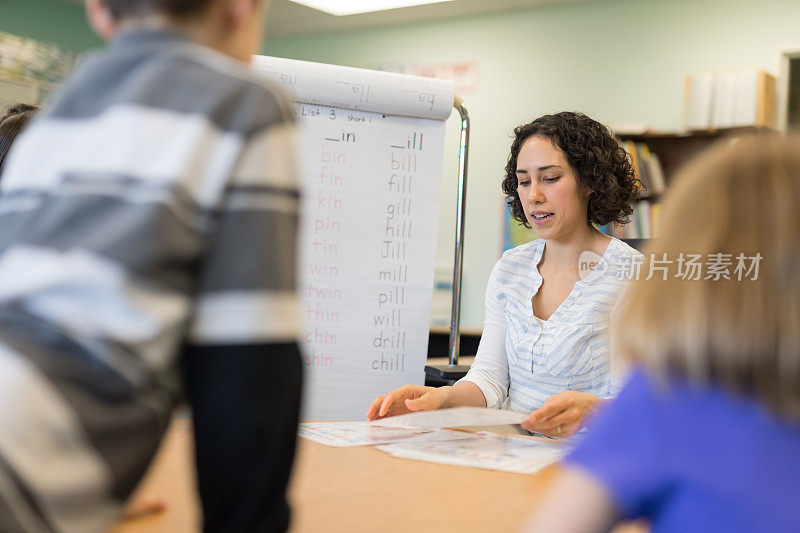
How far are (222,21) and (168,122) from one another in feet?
0.38

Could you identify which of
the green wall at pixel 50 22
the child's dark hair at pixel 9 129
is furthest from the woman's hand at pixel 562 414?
the green wall at pixel 50 22

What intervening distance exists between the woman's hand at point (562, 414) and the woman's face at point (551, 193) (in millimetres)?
633

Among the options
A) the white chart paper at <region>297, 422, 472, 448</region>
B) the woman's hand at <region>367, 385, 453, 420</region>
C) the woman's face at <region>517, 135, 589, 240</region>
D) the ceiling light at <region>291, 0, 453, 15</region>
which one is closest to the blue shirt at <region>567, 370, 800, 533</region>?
the white chart paper at <region>297, 422, 472, 448</region>

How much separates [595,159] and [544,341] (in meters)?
0.49

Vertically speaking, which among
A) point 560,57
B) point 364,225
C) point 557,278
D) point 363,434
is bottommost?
point 363,434

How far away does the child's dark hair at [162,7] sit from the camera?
23.6 inches

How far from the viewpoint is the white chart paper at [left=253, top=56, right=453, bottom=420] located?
2.15 metres

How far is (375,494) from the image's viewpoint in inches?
37.6

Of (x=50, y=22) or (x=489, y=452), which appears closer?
(x=489, y=452)

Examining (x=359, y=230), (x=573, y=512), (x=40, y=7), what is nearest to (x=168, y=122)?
(x=573, y=512)

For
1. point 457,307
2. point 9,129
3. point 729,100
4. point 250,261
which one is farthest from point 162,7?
point 729,100

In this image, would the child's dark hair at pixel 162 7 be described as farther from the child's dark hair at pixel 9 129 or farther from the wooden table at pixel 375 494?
the child's dark hair at pixel 9 129

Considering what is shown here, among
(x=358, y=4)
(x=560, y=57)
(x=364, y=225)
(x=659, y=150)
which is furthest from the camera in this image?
(x=560, y=57)

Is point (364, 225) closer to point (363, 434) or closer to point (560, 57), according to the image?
point (363, 434)
